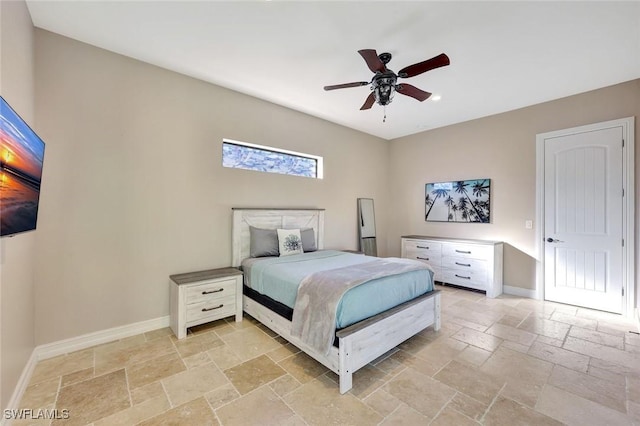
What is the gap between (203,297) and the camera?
2.86 meters

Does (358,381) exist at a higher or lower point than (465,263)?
lower

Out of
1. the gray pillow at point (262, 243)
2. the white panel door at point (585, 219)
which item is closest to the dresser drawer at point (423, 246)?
the white panel door at point (585, 219)

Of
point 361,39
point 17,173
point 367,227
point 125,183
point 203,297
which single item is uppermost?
point 361,39

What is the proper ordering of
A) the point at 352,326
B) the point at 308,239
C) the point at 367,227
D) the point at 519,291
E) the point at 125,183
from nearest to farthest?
the point at 352,326
the point at 125,183
the point at 308,239
the point at 519,291
the point at 367,227

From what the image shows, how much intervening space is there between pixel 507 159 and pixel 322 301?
4043mm

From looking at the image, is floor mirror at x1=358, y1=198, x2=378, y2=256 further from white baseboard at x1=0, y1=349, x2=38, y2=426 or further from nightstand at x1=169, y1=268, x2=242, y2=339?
white baseboard at x1=0, y1=349, x2=38, y2=426

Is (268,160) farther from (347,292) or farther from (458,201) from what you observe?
(458,201)

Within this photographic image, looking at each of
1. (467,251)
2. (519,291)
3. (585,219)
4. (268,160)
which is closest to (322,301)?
(268,160)

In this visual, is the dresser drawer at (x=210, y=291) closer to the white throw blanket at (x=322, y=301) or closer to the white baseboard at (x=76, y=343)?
the white baseboard at (x=76, y=343)

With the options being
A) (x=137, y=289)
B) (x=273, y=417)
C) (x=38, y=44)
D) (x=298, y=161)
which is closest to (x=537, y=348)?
(x=273, y=417)

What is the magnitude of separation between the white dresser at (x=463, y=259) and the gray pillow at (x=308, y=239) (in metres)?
2.08

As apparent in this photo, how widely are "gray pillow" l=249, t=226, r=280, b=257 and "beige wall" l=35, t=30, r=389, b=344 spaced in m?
0.32

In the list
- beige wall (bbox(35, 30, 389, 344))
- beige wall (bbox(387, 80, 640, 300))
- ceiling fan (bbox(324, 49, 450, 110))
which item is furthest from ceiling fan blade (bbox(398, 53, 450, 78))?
beige wall (bbox(387, 80, 640, 300))

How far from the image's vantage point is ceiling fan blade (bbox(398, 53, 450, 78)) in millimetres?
2078
